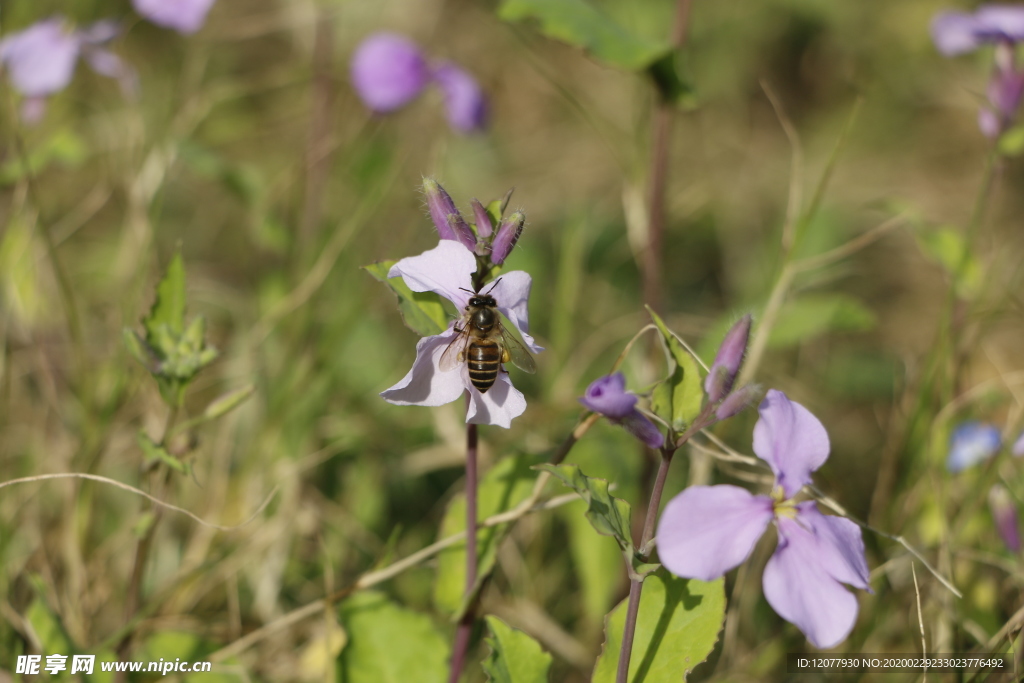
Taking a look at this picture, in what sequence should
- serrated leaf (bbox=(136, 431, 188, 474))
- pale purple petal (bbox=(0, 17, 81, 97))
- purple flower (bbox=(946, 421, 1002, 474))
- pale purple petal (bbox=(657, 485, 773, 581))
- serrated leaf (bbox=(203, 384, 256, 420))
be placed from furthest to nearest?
pale purple petal (bbox=(0, 17, 81, 97)) → purple flower (bbox=(946, 421, 1002, 474)) → serrated leaf (bbox=(203, 384, 256, 420)) → serrated leaf (bbox=(136, 431, 188, 474)) → pale purple petal (bbox=(657, 485, 773, 581))

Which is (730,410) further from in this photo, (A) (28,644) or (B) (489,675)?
(A) (28,644)

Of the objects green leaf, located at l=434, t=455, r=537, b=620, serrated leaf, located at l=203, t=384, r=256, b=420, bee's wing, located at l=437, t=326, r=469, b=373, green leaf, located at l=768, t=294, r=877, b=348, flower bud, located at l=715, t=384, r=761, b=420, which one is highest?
flower bud, located at l=715, t=384, r=761, b=420

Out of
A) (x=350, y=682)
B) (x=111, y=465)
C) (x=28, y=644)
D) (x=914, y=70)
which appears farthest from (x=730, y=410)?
(x=914, y=70)

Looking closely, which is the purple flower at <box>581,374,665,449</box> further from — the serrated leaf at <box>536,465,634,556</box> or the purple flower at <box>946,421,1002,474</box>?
the purple flower at <box>946,421,1002,474</box>

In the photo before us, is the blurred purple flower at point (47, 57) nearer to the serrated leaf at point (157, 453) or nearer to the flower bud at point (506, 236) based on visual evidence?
the serrated leaf at point (157, 453)

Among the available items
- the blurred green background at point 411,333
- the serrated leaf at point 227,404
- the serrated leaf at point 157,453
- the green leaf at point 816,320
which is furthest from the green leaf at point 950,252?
the serrated leaf at point 157,453

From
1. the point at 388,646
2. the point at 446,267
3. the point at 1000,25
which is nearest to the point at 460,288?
the point at 446,267

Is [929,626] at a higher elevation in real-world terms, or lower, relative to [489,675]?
lower

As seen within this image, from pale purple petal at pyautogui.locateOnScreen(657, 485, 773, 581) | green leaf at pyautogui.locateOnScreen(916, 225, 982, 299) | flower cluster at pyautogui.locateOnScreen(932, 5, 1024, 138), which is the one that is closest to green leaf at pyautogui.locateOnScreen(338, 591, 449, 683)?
pale purple petal at pyautogui.locateOnScreen(657, 485, 773, 581)
